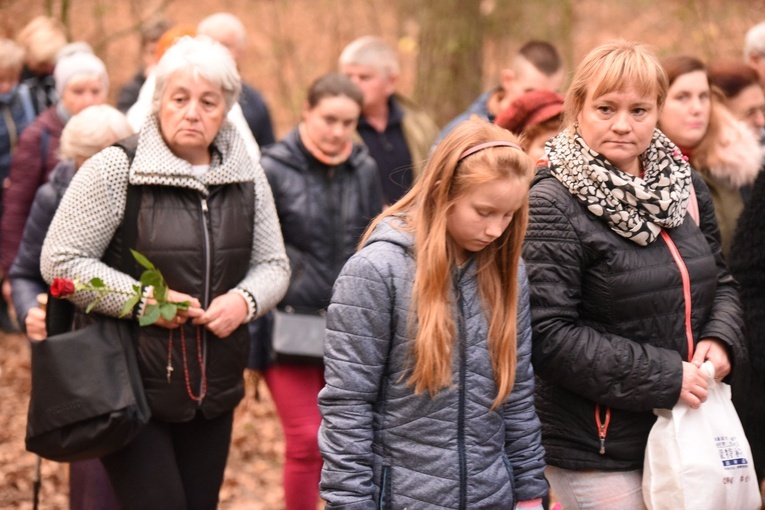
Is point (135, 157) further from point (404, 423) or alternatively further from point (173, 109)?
point (404, 423)

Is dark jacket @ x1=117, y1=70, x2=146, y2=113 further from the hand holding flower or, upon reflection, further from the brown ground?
the hand holding flower

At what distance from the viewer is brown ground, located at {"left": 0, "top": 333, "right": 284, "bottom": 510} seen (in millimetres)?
6180

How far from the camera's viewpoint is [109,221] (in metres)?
3.83

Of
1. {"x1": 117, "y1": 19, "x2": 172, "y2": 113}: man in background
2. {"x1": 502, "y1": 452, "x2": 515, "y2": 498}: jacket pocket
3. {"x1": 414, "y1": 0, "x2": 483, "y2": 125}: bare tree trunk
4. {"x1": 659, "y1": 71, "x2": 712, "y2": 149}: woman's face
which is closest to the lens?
{"x1": 502, "y1": 452, "x2": 515, "y2": 498}: jacket pocket

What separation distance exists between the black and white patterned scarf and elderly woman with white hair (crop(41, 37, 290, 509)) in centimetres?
135

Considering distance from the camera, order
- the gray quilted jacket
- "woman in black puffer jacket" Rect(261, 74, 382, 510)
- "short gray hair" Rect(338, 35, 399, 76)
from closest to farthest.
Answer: the gray quilted jacket, "woman in black puffer jacket" Rect(261, 74, 382, 510), "short gray hair" Rect(338, 35, 399, 76)

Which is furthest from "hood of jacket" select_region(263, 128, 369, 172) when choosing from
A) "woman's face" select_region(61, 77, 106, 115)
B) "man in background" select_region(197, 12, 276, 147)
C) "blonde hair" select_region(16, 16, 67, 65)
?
"blonde hair" select_region(16, 16, 67, 65)

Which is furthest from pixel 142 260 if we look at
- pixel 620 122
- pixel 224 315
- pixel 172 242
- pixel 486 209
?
pixel 620 122

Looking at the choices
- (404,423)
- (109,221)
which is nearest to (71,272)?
(109,221)

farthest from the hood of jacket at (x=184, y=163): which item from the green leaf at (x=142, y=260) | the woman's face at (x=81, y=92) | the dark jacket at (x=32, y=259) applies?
the woman's face at (x=81, y=92)

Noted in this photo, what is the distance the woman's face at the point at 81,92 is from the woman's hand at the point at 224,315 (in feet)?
10.6

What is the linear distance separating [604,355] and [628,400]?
173mm

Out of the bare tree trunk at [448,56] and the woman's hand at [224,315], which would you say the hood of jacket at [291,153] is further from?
the bare tree trunk at [448,56]

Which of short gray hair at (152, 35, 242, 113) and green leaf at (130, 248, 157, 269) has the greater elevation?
short gray hair at (152, 35, 242, 113)
